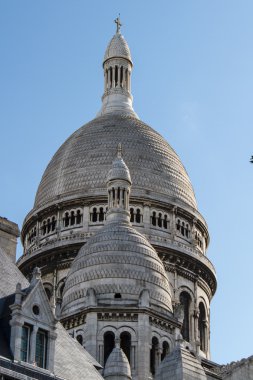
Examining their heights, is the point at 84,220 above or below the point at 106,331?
above

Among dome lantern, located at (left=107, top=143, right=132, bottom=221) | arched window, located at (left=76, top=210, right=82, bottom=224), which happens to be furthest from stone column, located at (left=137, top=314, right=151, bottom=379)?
arched window, located at (left=76, top=210, right=82, bottom=224)

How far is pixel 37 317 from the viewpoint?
30344 millimetres

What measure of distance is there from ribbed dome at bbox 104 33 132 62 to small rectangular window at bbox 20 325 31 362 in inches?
2902

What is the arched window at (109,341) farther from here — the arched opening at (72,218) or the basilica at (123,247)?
the arched opening at (72,218)

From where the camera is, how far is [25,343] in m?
29.9

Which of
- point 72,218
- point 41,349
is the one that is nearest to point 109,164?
point 72,218

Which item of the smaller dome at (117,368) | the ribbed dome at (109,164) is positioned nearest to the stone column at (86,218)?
the ribbed dome at (109,164)

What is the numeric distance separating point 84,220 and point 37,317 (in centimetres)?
5736

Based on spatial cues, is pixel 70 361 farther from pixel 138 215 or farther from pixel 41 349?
pixel 138 215

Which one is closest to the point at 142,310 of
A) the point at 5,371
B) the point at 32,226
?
the point at 32,226

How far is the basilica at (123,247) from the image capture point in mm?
66250

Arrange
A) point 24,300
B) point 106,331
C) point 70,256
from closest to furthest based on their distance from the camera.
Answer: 1. point 24,300
2. point 106,331
3. point 70,256

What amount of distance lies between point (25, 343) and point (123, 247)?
4142 cm

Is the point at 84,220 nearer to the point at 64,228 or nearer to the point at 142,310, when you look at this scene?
the point at 64,228
